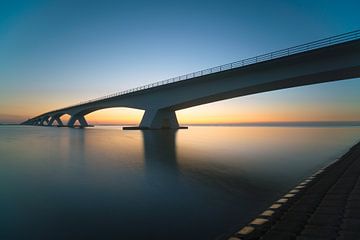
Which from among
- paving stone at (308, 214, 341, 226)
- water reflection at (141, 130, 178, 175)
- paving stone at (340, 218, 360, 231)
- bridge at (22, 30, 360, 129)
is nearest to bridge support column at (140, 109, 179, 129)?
bridge at (22, 30, 360, 129)

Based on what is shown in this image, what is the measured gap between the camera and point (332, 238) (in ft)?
10.7

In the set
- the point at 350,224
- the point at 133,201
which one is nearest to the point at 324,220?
the point at 350,224

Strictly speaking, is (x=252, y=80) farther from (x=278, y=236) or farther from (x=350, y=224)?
(x=278, y=236)

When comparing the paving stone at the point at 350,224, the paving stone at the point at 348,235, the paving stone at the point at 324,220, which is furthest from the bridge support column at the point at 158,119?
the paving stone at the point at 348,235

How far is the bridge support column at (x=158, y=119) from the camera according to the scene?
5184 cm

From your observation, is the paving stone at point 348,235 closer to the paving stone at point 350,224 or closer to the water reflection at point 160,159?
the paving stone at point 350,224

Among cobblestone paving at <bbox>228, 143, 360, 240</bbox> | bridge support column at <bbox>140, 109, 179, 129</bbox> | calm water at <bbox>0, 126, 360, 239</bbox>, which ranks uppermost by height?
bridge support column at <bbox>140, 109, 179, 129</bbox>

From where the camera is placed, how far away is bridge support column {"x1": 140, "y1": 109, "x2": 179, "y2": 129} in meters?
51.8

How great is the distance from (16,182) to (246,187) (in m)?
8.37

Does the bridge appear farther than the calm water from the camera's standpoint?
Yes

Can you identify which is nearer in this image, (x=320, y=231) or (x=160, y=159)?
(x=320, y=231)

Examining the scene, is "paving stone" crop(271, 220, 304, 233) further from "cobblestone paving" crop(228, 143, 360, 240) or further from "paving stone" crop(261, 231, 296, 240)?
"paving stone" crop(261, 231, 296, 240)

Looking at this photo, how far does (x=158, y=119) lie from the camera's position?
52.8m

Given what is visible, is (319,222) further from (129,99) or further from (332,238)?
(129,99)
